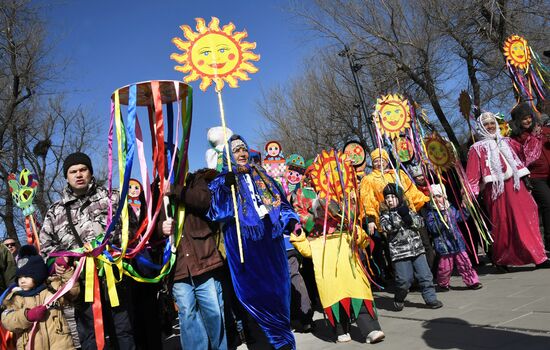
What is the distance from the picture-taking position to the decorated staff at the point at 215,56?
3.83 meters

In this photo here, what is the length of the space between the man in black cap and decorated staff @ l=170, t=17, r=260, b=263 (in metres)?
1.12

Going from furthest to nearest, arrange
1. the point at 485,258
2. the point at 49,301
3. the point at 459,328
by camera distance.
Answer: the point at 485,258
the point at 459,328
the point at 49,301

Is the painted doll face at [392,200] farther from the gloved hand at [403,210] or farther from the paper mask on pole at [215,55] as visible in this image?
the paper mask on pole at [215,55]

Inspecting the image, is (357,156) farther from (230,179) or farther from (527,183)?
(230,179)

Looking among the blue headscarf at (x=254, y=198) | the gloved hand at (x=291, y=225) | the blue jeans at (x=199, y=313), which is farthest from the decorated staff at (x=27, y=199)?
the gloved hand at (x=291, y=225)

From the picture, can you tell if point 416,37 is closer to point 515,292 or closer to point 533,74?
point 533,74

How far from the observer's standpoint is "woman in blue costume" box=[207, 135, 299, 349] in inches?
140

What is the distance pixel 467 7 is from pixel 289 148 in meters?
14.4

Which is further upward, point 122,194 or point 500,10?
point 500,10

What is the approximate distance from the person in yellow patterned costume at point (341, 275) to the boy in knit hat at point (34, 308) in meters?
2.05

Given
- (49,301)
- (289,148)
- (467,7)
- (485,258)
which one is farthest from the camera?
(289,148)

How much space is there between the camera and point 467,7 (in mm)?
11555

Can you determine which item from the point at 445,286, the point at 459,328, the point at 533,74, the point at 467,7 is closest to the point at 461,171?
the point at 445,286

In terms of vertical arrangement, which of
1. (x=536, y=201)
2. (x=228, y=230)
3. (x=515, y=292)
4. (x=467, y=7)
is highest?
(x=467, y=7)
